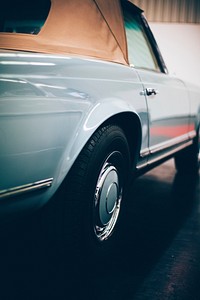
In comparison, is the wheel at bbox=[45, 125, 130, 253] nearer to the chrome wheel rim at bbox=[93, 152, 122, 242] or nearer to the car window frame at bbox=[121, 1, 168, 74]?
the chrome wheel rim at bbox=[93, 152, 122, 242]

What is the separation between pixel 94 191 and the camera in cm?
151

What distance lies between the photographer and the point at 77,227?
4.70ft

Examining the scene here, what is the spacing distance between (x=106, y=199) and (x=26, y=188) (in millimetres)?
596

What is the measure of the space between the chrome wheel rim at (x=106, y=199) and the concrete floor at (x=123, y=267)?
16 centimetres

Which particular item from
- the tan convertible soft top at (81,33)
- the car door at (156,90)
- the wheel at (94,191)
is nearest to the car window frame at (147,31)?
the car door at (156,90)

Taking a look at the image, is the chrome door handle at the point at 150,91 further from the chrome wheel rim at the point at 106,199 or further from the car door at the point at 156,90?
the chrome wheel rim at the point at 106,199

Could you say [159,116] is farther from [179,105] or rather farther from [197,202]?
[197,202]

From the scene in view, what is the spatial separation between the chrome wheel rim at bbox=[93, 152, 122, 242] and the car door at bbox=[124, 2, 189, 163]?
1.53 feet

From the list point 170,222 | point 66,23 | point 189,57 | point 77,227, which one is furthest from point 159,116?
point 189,57

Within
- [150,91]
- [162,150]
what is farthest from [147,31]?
[162,150]

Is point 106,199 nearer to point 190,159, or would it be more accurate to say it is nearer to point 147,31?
point 147,31

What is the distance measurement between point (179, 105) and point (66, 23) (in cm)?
136

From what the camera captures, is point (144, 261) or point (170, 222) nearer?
point (144, 261)

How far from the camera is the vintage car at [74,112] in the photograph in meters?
1.11
